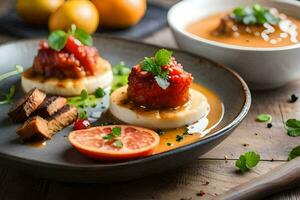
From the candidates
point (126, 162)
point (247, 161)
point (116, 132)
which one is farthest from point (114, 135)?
point (247, 161)

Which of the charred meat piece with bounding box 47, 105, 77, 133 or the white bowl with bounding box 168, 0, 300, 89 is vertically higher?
the charred meat piece with bounding box 47, 105, 77, 133

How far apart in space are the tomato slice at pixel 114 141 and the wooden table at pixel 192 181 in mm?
228

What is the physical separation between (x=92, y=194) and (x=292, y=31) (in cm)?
226

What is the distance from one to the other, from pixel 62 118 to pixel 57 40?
72 centimetres

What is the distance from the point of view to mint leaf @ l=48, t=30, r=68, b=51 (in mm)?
4059

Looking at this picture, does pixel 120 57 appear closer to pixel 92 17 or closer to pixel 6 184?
pixel 92 17

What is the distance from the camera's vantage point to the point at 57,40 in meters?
4.07

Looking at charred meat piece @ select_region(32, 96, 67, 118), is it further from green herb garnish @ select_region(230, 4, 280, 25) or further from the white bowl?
green herb garnish @ select_region(230, 4, 280, 25)

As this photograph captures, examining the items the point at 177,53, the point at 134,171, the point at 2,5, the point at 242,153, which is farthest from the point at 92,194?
the point at 2,5

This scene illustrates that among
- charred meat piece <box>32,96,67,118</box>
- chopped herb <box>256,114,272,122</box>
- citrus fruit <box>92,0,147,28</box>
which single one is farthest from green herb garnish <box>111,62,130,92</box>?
citrus fruit <box>92,0,147,28</box>

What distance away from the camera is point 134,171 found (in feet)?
10.00

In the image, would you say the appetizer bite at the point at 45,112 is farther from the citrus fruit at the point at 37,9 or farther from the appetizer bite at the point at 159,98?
the citrus fruit at the point at 37,9

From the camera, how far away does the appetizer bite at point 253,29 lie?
4535 mm

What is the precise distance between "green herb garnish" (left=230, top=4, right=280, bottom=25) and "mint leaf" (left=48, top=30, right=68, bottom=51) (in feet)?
4.64
